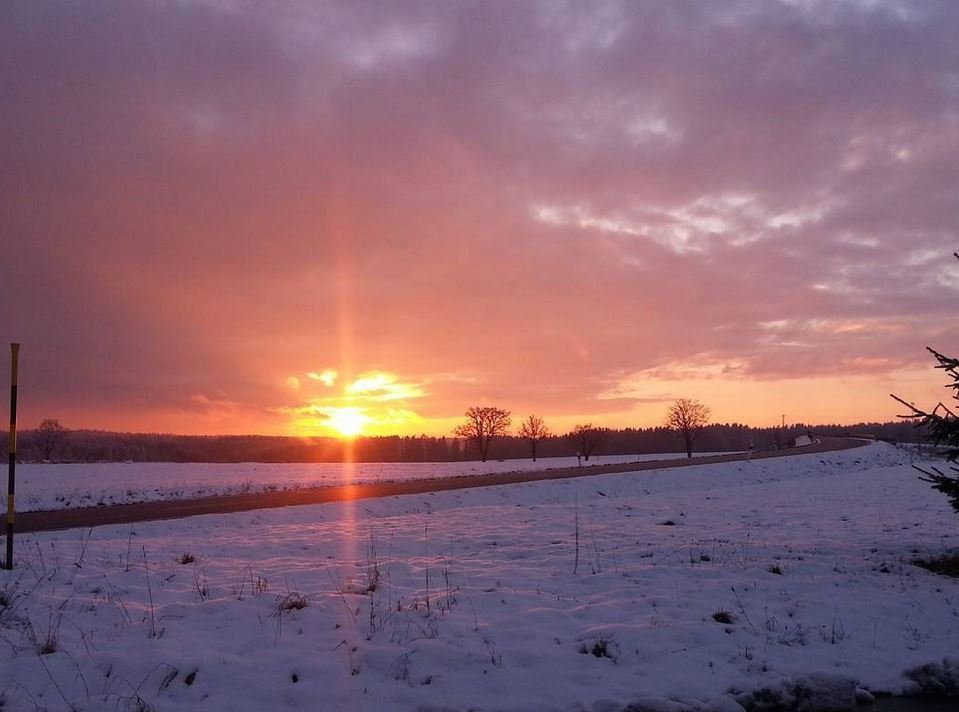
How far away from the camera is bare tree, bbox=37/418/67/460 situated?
116 metres

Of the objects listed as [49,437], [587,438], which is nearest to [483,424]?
[587,438]

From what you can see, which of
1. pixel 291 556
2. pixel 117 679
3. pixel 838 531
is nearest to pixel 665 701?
pixel 117 679

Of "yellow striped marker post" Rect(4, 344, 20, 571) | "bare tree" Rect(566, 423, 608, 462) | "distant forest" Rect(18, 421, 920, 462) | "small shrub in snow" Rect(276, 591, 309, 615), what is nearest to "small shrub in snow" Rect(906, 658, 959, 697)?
"small shrub in snow" Rect(276, 591, 309, 615)

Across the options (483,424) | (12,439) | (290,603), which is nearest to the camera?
(290,603)

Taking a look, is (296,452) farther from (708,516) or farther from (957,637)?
(957,637)

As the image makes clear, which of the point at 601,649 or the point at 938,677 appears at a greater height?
the point at 601,649

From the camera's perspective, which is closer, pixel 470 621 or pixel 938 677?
pixel 938 677

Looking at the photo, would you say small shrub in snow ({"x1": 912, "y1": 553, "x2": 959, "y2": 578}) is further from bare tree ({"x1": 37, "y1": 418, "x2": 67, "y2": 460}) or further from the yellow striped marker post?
bare tree ({"x1": 37, "y1": 418, "x2": 67, "y2": 460})

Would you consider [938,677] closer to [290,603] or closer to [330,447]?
[290,603]

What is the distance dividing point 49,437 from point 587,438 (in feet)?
298

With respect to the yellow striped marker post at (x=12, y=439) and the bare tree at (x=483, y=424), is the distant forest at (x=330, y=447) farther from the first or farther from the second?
the yellow striped marker post at (x=12, y=439)

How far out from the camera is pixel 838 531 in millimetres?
16250

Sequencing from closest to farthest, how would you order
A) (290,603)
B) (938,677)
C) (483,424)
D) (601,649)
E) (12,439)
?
(938,677) < (601,649) < (290,603) < (12,439) < (483,424)

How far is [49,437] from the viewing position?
4683 inches
